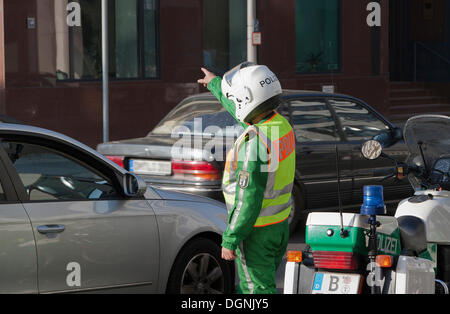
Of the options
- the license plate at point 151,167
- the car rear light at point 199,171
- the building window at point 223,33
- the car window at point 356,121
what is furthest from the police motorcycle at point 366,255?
the building window at point 223,33

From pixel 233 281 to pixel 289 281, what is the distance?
164cm

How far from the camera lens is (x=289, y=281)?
15.2 ft

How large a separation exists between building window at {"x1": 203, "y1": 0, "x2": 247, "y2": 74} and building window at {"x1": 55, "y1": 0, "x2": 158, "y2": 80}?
1384 millimetres

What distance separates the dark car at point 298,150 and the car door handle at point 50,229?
11.8 feet

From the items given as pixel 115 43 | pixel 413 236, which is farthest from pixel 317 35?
pixel 413 236

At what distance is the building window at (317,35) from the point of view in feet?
72.0

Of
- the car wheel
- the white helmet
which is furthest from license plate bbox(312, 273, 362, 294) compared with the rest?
the car wheel

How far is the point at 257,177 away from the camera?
4.64 meters

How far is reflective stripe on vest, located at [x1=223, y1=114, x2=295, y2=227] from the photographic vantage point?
4750 mm

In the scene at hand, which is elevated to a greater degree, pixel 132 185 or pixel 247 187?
pixel 247 187

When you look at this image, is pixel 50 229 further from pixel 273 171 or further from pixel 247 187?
pixel 273 171

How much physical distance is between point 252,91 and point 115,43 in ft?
47.1

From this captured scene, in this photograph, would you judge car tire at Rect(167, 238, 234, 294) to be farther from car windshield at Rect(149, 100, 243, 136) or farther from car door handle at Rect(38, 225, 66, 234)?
car windshield at Rect(149, 100, 243, 136)
